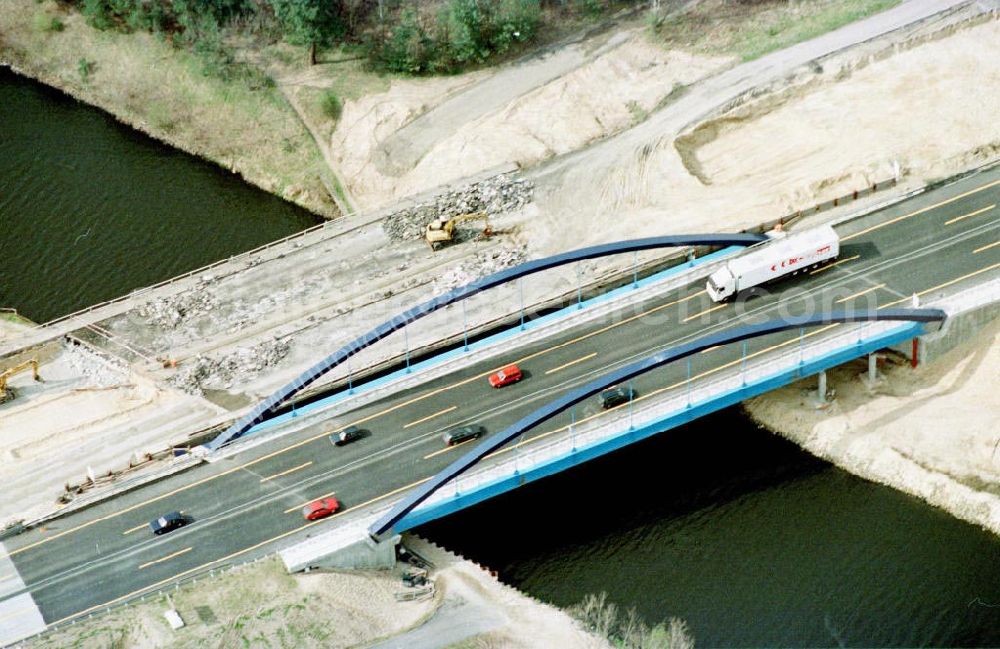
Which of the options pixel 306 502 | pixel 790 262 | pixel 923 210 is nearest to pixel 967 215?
pixel 923 210

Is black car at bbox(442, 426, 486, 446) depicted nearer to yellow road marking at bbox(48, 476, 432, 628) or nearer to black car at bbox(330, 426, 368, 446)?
yellow road marking at bbox(48, 476, 432, 628)

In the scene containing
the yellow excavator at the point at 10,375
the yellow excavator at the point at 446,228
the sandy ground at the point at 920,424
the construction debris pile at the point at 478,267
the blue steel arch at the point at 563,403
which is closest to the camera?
the blue steel arch at the point at 563,403

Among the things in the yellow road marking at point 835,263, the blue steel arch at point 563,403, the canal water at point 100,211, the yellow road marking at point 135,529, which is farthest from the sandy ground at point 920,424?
the canal water at point 100,211

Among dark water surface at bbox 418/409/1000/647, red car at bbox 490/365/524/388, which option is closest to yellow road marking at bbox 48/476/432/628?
dark water surface at bbox 418/409/1000/647

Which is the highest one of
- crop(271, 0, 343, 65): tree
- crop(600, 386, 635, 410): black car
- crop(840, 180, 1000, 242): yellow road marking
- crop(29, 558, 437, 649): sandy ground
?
crop(271, 0, 343, 65): tree

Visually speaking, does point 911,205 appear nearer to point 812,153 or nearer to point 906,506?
point 812,153

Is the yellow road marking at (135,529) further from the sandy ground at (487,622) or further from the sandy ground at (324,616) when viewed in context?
the sandy ground at (487,622)

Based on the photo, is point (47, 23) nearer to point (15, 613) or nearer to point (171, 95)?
point (171, 95)
